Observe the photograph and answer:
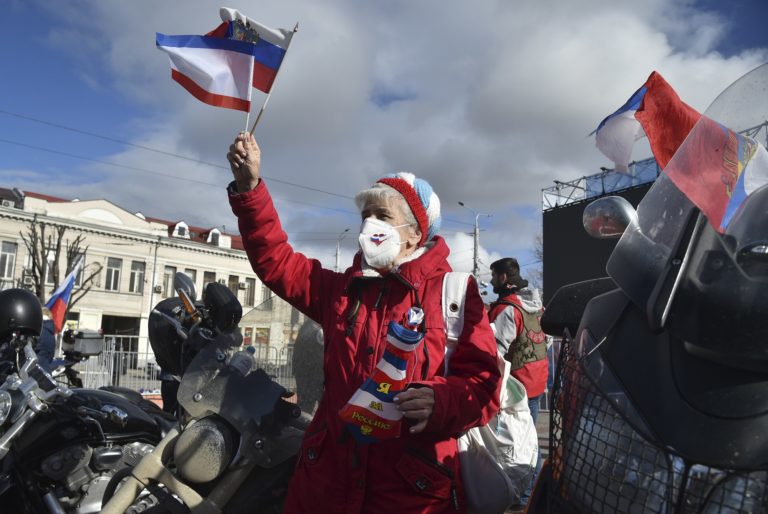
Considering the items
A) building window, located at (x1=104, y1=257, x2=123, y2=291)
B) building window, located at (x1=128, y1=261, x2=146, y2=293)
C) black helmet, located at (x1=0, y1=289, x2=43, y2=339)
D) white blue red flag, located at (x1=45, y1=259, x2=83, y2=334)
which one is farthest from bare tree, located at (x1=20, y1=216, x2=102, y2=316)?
black helmet, located at (x1=0, y1=289, x2=43, y2=339)

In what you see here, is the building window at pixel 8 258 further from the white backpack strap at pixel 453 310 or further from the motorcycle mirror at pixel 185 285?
the white backpack strap at pixel 453 310

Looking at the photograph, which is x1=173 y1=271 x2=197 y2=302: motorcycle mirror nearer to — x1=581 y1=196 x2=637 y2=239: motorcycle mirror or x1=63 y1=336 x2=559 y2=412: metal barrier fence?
x1=581 y1=196 x2=637 y2=239: motorcycle mirror

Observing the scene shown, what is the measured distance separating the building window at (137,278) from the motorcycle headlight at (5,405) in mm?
40438

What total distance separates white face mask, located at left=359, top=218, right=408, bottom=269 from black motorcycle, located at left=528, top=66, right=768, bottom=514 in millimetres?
781

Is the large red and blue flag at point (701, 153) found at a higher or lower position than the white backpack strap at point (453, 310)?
higher

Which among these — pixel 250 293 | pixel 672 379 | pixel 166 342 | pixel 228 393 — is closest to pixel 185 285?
pixel 166 342

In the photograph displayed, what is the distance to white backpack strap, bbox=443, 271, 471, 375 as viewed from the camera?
6.42ft

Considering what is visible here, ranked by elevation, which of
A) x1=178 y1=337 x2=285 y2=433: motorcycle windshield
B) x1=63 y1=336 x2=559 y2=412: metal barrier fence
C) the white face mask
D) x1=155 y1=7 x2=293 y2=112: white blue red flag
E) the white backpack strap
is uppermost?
x1=155 y1=7 x2=293 y2=112: white blue red flag

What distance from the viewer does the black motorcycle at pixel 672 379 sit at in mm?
1050

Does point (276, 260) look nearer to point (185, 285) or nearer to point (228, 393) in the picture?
point (228, 393)

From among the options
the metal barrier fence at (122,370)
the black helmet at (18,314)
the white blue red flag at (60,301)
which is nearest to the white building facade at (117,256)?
the metal barrier fence at (122,370)

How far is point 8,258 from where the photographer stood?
117 ft

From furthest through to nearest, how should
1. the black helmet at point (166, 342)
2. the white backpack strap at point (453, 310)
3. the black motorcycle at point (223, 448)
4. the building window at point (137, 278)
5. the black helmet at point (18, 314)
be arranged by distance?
the building window at point (137, 278) → the black helmet at point (18, 314) → the black helmet at point (166, 342) → the black motorcycle at point (223, 448) → the white backpack strap at point (453, 310)

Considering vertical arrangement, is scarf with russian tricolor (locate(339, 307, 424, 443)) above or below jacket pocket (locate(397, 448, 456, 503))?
above
